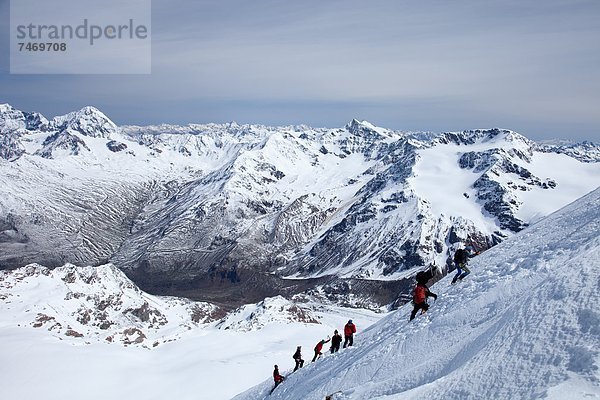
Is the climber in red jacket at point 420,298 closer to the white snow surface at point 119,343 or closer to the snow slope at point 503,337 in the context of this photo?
the snow slope at point 503,337

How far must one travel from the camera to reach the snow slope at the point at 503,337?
13.4 metres

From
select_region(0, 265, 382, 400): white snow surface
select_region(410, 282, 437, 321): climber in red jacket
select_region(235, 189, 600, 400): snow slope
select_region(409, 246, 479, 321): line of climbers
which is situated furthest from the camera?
select_region(0, 265, 382, 400): white snow surface

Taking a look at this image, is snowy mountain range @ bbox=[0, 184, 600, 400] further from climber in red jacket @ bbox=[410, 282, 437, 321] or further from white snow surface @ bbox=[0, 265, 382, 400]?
white snow surface @ bbox=[0, 265, 382, 400]

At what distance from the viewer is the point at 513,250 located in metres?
28.0

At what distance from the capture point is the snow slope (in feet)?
43.9

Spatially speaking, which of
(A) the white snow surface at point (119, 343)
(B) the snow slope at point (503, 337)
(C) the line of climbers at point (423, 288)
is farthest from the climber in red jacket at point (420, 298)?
(A) the white snow surface at point (119, 343)

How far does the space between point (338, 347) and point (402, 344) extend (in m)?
11.5

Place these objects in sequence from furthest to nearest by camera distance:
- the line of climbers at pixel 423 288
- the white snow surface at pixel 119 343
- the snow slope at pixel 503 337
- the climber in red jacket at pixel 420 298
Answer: the white snow surface at pixel 119 343 → the climber in red jacket at pixel 420 298 → the line of climbers at pixel 423 288 → the snow slope at pixel 503 337

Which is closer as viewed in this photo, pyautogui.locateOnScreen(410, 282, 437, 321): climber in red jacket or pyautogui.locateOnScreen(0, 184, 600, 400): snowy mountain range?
pyautogui.locateOnScreen(0, 184, 600, 400): snowy mountain range

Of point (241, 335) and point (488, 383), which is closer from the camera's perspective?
point (488, 383)

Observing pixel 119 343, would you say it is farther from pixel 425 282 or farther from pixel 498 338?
→ pixel 498 338

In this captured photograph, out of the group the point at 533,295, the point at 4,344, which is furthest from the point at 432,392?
the point at 4,344

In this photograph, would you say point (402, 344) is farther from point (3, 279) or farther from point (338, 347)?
point (3, 279)

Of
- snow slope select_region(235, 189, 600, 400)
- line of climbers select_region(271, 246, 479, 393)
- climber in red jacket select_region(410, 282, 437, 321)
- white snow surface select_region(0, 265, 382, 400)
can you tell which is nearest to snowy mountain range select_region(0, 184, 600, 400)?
snow slope select_region(235, 189, 600, 400)
